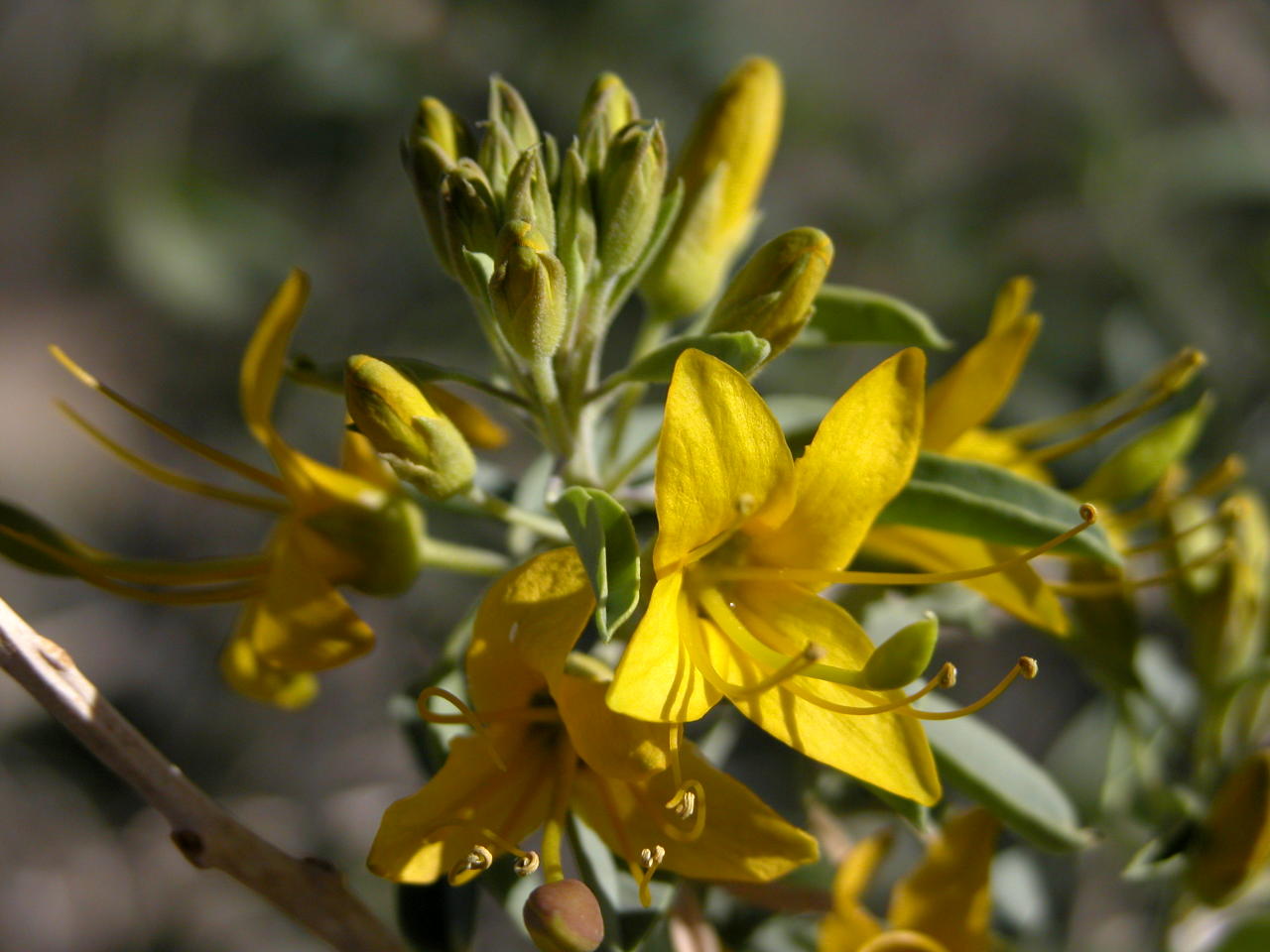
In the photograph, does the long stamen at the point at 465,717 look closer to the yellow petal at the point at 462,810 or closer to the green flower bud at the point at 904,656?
the yellow petal at the point at 462,810

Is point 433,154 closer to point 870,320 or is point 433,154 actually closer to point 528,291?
point 528,291

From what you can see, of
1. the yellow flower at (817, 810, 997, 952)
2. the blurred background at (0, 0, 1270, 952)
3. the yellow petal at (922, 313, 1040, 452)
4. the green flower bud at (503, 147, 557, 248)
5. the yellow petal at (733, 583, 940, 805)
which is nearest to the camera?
the yellow petal at (733, 583, 940, 805)

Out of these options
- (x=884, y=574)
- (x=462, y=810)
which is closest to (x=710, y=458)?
(x=884, y=574)

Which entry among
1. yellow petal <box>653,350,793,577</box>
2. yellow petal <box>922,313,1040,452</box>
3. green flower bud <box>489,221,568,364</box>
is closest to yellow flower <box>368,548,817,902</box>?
yellow petal <box>653,350,793,577</box>

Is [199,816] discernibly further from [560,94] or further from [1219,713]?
[560,94]

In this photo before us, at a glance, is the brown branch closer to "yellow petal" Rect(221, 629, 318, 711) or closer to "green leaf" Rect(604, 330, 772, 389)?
"yellow petal" Rect(221, 629, 318, 711)

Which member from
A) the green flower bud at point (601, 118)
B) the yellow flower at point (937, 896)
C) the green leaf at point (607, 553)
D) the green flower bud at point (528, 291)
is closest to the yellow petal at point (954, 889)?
the yellow flower at point (937, 896)
